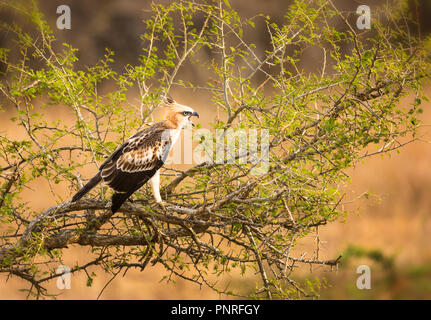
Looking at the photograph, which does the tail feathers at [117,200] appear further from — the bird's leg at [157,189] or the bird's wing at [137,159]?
the bird's leg at [157,189]

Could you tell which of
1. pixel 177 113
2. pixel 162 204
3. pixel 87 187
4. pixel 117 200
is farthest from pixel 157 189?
pixel 177 113

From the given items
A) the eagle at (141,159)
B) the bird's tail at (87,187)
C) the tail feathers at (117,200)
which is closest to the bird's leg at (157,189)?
the eagle at (141,159)

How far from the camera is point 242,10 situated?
48.8 feet

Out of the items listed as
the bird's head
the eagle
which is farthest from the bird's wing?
the bird's head

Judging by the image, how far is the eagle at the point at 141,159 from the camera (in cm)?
430

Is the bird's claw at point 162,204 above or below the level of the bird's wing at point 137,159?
below

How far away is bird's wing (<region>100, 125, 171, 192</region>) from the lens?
4414mm

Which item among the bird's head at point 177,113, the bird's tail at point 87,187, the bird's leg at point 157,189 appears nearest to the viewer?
the bird's tail at point 87,187

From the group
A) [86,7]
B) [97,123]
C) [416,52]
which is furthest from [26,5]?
[86,7]

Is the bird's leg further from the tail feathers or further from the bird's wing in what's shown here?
the tail feathers

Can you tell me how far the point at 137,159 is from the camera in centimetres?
462

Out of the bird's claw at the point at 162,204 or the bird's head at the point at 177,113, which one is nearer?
the bird's claw at the point at 162,204

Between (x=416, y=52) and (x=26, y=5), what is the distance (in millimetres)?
3090

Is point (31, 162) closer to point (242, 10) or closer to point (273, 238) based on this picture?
point (273, 238)
